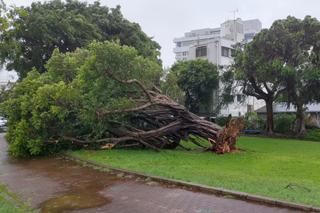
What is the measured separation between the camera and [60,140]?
1562cm

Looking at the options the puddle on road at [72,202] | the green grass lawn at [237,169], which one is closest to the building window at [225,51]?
the green grass lawn at [237,169]

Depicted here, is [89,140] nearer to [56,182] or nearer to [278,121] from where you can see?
[56,182]

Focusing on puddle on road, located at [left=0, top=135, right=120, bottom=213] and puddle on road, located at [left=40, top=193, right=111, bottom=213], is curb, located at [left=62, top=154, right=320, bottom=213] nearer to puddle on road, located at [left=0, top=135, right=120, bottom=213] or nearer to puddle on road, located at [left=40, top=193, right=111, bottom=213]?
puddle on road, located at [left=0, top=135, right=120, bottom=213]

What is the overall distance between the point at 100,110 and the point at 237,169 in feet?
19.1

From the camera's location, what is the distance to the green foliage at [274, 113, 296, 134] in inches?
1101

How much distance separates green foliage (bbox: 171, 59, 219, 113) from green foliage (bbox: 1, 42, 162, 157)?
16.5 meters

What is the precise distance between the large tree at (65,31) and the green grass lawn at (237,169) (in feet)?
35.8

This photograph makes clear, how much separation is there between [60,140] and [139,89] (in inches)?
155

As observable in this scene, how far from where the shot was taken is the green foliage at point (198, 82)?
106 feet

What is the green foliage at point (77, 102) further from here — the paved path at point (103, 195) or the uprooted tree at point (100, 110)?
the paved path at point (103, 195)

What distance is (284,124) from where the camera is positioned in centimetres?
2838

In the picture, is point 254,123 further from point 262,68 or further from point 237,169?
point 237,169

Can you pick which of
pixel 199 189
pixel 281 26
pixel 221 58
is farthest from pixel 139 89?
pixel 221 58

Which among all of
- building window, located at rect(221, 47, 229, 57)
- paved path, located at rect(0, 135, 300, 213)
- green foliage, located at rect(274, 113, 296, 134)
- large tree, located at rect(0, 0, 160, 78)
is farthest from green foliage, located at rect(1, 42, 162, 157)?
building window, located at rect(221, 47, 229, 57)
